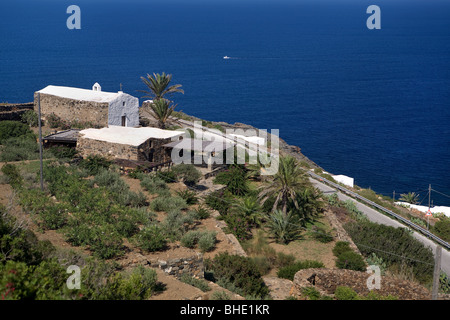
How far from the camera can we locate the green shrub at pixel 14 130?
31.8m

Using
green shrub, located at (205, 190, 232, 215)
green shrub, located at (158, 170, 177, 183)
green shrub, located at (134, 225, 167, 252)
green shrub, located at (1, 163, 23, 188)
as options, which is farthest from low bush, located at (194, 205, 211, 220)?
green shrub, located at (1, 163, 23, 188)

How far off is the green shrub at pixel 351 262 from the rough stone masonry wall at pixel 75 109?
20.4 meters

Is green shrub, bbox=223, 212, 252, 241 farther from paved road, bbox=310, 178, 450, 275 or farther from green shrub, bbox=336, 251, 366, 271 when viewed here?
paved road, bbox=310, 178, 450, 275

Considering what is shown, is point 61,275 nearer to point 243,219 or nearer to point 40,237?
point 40,237

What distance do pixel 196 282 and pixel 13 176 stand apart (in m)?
11.5

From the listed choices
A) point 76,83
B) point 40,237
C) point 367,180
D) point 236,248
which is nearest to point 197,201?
point 236,248

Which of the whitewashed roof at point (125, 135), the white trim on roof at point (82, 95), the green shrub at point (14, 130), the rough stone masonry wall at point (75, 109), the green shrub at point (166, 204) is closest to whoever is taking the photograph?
the green shrub at point (166, 204)

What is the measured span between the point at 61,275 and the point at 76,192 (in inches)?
348

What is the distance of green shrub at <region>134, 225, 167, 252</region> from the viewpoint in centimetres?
1644

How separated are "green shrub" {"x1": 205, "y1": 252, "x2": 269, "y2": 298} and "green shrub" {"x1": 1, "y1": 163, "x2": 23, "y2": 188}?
9005mm

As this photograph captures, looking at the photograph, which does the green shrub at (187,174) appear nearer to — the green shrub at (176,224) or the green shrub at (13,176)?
the green shrub at (176,224)

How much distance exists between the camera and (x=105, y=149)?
98.4ft

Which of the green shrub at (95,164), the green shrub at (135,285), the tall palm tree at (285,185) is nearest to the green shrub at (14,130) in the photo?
the green shrub at (95,164)

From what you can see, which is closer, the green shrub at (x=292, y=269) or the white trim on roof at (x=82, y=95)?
the green shrub at (x=292, y=269)
